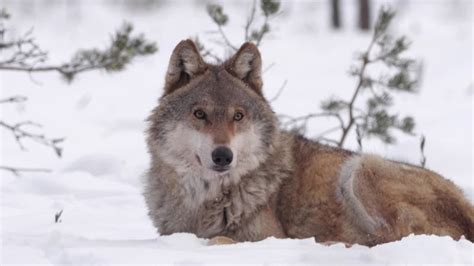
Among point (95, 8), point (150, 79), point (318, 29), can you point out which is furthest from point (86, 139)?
point (95, 8)

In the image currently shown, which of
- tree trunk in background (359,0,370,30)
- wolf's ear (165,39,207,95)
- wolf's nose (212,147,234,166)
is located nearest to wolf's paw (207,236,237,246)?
wolf's nose (212,147,234,166)

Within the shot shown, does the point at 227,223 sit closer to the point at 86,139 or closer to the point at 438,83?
the point at 86,139

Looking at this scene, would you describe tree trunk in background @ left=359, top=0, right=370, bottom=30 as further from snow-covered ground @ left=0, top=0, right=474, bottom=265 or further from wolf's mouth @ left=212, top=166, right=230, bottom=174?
wolf's mouth @ left=212, top=166, right=230, bottom=174

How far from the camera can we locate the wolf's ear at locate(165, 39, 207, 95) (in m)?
5.92

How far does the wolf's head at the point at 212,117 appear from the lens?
556 centimetres

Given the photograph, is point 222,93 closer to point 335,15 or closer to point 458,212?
point 458,212

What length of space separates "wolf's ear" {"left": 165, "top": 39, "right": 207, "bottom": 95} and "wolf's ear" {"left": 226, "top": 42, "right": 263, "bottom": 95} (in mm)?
213

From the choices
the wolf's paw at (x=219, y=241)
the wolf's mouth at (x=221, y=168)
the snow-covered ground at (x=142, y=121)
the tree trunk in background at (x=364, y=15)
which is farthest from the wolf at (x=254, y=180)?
the tree trunk in background at (x=364, y=15)

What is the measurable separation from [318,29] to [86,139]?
13670mm

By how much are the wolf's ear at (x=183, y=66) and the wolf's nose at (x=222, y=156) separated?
81cm

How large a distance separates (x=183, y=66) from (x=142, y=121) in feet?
23.3

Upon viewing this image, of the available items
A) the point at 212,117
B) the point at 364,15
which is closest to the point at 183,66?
the point at 212,117

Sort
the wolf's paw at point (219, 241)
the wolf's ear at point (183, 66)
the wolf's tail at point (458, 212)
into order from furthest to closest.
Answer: the wolf's ear at point (183, 66)
the wolf's tail at point (458, 212)
the wolf's paw at point (219, 241)

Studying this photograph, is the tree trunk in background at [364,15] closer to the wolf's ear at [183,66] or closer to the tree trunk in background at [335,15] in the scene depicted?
the tree trunk in background at [335,15]
